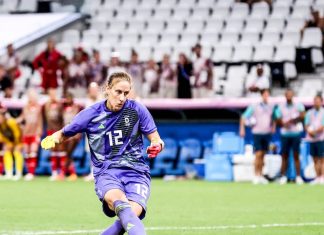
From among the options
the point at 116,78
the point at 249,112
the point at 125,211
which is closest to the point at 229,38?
the point at 249,112

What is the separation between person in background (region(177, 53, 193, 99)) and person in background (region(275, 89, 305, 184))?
2.70m

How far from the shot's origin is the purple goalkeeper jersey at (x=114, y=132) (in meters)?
8.79

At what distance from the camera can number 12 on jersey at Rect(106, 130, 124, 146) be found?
346 inches

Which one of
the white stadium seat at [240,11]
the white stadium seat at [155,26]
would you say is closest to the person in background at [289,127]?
the white stadium seat at [240,11]

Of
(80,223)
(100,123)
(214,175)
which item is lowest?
(214,175)

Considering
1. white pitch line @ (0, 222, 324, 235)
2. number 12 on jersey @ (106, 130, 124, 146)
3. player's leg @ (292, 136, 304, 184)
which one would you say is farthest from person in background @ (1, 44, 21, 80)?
number 12 on jersey @ (106, 130, 124, 146)

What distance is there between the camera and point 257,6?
2886 cm

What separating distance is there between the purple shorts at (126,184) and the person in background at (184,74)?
15.1 m

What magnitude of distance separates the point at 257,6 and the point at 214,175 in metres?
7.38

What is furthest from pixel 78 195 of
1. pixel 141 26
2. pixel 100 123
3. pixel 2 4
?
pixel 2 4

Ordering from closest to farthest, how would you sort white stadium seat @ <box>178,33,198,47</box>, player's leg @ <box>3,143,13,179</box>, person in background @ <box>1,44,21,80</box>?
player's leg @ <box>3,143,13,179</box>
person in background @ <box>1,44,21,80</box>
white stadium seat @ <box>178,33,198,47</box>

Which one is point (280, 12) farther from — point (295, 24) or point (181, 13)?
point (181, 13)

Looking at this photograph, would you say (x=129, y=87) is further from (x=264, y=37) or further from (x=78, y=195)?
(x=264, y=37)

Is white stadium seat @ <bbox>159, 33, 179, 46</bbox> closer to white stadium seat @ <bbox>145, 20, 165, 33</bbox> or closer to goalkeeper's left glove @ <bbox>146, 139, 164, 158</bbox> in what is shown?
white stadium seat @ <bbox>145, 20, 165, 33</bbox>
